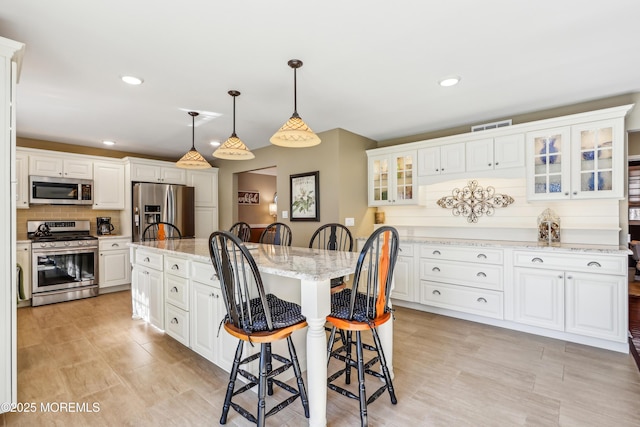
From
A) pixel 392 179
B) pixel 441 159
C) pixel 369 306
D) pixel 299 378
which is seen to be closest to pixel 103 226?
pixel 392 179

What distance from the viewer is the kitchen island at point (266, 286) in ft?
5.47

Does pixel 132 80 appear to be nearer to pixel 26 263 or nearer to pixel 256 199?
pixel 26 263

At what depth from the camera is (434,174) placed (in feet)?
12.9

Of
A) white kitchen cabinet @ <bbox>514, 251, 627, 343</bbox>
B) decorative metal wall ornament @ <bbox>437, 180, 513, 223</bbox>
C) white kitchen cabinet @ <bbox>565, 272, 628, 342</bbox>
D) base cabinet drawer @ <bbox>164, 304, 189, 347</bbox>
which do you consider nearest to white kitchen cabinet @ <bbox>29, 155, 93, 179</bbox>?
base cabinet drawer @ <bbox>164, 304, 189, 347</bbox>

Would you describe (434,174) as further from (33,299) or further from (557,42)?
(33,299)

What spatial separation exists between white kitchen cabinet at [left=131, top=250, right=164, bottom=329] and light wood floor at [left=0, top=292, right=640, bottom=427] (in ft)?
0.65

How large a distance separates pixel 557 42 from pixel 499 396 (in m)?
2.35

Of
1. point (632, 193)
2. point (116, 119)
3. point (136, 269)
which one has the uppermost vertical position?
point (116, 119)

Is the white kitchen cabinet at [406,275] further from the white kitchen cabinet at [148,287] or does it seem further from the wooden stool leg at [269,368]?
the white kitchen cabinet at [148,287]

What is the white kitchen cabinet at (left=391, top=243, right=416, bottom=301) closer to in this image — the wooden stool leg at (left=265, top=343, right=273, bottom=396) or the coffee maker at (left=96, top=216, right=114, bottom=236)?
the wooden stool leg at (left=265, top=343, right=273, bottom=396)

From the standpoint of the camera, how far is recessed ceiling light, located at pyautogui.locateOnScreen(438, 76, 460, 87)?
2.67 metres

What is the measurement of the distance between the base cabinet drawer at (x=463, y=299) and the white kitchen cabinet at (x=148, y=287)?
2.80m

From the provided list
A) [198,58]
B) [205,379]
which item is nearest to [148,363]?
[205,379]

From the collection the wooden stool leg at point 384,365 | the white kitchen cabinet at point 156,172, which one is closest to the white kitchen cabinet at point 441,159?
the wooden stool leg at point 384,365
